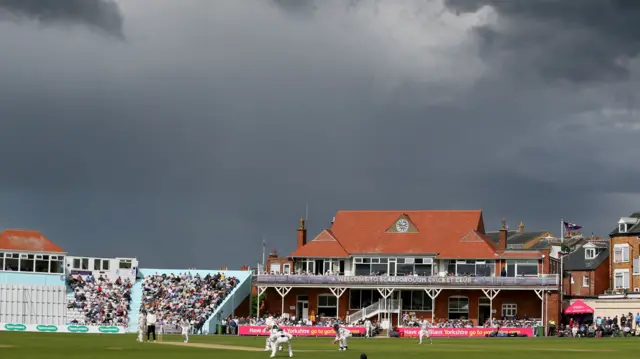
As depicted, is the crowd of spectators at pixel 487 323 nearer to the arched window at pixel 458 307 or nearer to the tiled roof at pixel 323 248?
the arched window at pixel 458 307

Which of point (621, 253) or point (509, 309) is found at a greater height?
point (621, 253)

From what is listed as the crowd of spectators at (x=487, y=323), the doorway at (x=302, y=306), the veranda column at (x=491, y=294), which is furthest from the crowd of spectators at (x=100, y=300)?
the veranda column at (x=491, y=294)

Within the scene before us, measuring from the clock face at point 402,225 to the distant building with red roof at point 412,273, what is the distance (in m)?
0.09

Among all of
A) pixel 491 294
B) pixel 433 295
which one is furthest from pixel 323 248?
pixel 491 294

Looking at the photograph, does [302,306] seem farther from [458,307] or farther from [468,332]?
[468,332]

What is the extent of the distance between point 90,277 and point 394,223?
27.9 m

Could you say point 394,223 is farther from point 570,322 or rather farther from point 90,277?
point 90,277

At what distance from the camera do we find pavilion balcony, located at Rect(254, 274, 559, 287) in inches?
3398

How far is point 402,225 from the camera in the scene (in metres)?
96.5

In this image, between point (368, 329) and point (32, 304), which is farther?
point (32, 304)

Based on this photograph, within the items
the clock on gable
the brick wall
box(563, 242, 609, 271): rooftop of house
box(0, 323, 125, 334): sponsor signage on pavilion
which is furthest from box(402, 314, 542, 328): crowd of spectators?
box(0, 323, 125, 334): sponsor signage on pavilion

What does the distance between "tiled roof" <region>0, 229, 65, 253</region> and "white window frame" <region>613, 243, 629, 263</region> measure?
49.9 m

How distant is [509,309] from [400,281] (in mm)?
9558

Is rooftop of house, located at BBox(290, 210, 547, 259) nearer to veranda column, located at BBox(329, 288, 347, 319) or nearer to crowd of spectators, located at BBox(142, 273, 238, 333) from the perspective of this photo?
veranda column, located at BBox(329, 288, 347, 319)
